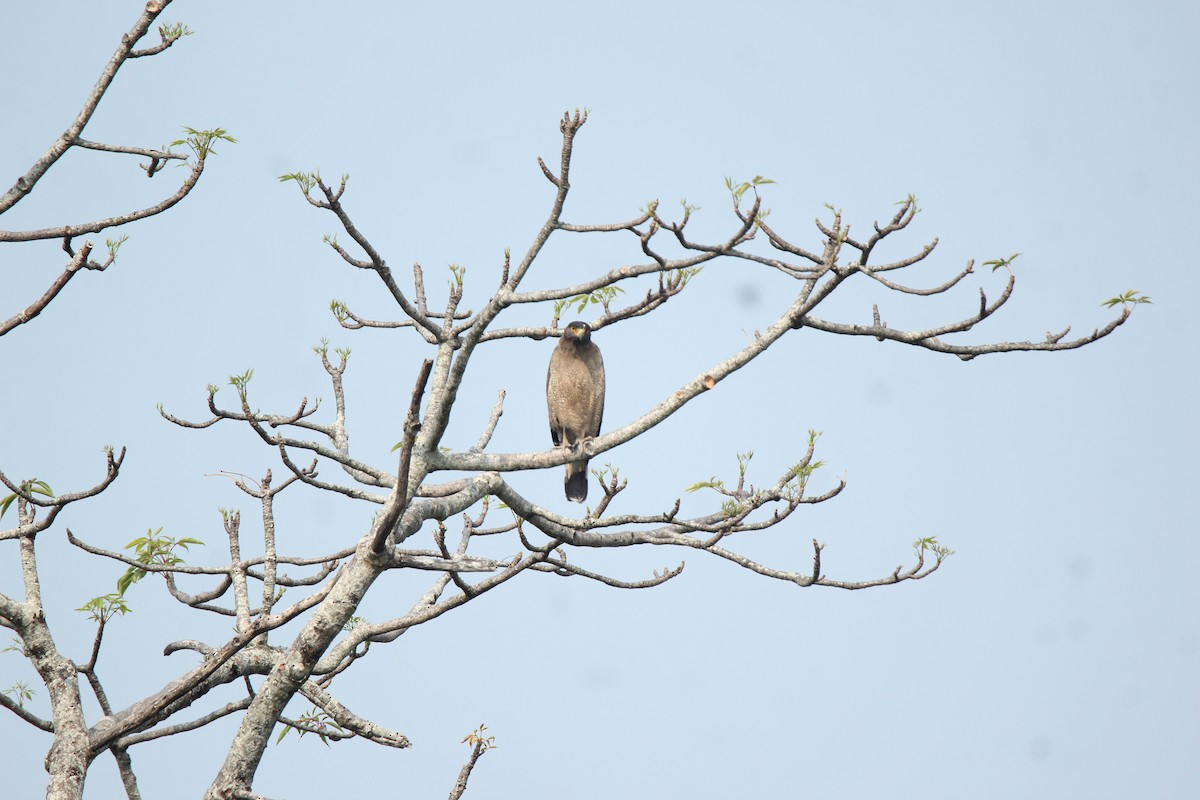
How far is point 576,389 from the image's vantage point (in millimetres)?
8562

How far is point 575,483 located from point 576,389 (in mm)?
833

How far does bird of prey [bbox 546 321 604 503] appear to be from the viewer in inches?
337

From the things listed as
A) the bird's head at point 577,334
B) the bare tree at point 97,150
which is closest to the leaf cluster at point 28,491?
the bare tree at point 97,150

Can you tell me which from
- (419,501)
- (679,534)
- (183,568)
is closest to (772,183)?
(679,534)

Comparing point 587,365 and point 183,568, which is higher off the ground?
point 587,365

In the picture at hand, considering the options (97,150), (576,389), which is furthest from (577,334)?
(97,150)

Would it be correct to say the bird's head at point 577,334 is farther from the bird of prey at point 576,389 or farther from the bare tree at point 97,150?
the bare tree at point 97,150

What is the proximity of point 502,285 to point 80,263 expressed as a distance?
63.7 inches

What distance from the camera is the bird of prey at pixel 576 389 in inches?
337

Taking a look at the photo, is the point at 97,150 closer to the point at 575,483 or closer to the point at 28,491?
the point at 28,491

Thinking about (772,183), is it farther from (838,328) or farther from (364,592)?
(364,592)

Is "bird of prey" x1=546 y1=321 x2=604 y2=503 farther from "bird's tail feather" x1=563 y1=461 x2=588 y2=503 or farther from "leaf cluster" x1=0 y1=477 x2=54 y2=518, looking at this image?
"leaf cluster" x1=0 y1=477 x2=54 y2=518

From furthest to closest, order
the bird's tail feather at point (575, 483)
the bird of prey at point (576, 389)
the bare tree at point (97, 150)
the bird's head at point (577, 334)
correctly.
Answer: the bird's tail feather at point (575, 483) → the bird of prey at point (576, 389) → the bird's head at point (577, 334) → the bare tree at point (97, 150)

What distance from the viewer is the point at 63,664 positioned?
520 cm
